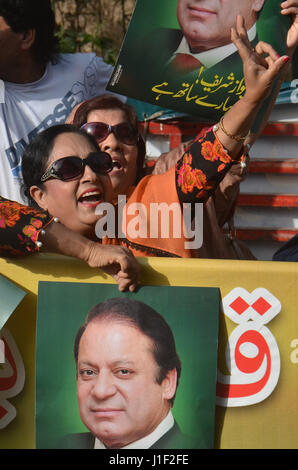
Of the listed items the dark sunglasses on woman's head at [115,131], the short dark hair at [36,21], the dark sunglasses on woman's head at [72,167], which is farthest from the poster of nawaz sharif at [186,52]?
the short dark hair at [36,21]

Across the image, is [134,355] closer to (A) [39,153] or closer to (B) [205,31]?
(A) [39,153]

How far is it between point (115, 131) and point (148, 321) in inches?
38.2

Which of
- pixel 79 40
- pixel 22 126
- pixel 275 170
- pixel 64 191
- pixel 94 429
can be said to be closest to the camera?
pixel 94 429

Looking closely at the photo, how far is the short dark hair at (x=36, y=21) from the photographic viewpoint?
3352 millimetres

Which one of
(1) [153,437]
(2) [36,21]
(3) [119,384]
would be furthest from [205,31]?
(1) [153,437]

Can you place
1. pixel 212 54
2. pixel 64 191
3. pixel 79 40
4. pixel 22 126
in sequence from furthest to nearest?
pixel 79 40 → pixel 22 126 → pixel 212 54 → pixel 64 191

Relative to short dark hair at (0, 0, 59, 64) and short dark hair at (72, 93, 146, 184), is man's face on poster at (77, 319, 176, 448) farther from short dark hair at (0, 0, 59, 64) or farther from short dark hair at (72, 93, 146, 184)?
short dark hair at (0, 0, 59, 64)

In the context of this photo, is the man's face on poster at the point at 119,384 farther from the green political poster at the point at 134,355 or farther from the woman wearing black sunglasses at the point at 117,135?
the woman wearing black sunglasses at the point at 117,135

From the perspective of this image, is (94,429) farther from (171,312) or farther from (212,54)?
(212,54)

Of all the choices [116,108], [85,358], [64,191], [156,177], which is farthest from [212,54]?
[85,358]

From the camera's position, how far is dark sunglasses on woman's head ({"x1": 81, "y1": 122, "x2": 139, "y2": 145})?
2662 millimetres

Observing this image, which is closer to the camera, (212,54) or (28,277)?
(28,277)
